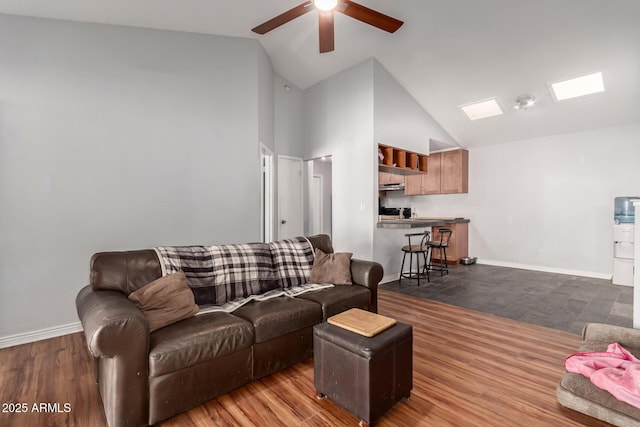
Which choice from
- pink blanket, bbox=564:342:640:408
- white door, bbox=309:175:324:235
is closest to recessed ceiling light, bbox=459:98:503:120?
white door, bbox=309:175:324:235

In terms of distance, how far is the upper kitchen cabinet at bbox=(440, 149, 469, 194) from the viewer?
6336 mm

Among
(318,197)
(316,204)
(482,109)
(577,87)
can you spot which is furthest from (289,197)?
(577,87)

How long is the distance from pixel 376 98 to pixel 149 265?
12.4 ft

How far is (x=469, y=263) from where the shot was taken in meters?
6.29

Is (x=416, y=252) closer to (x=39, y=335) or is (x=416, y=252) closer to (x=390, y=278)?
(x=390, y=278)

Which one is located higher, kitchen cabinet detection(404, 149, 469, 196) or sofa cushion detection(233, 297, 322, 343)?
kitchen cabinet detection(404, 149, 469, 196)

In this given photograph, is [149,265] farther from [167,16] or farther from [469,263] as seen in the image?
[469,263]

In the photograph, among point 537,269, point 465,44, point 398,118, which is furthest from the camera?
point 537,269

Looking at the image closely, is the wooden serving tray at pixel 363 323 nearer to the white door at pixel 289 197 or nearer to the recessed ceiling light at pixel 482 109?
the white door at pixel 289 197

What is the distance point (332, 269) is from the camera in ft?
9.63

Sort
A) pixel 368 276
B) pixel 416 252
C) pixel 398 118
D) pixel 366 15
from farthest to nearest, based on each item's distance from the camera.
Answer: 1. pixel 398 118
2. pixel 416 252
3. pixel 368 276
4. pixel 366 15

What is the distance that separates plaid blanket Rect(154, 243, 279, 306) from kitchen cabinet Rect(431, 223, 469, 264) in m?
4.46

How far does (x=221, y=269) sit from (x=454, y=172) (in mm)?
5456

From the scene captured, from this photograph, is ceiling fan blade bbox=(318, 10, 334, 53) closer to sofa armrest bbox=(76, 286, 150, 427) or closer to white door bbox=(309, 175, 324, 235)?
sofa armrest bbox=(76, 286, 150, 427)
